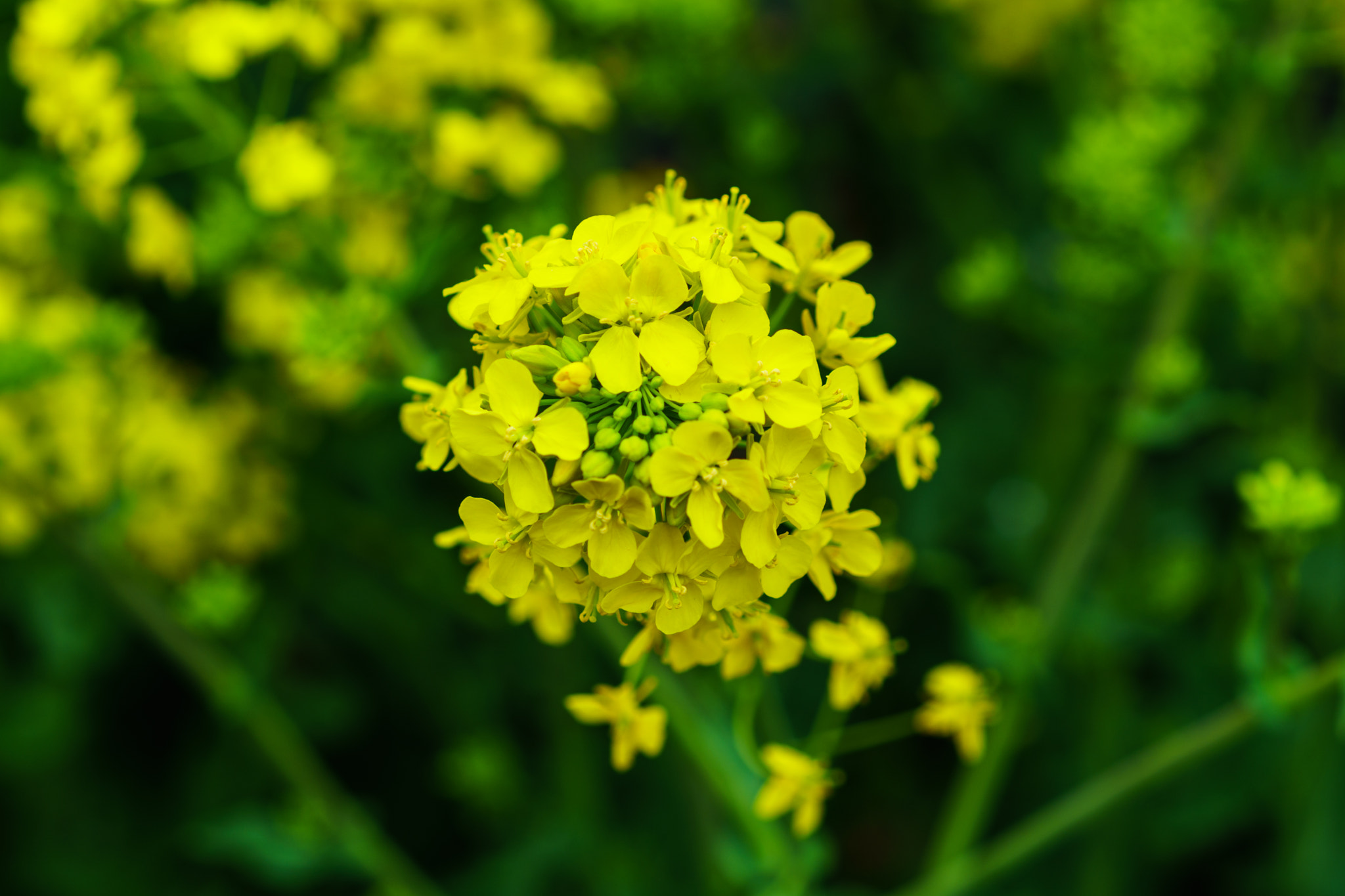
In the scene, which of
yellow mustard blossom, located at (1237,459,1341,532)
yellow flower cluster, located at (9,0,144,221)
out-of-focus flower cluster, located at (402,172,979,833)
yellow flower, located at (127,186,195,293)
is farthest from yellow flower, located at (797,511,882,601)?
yellow flower, located at (127,186,195,293)

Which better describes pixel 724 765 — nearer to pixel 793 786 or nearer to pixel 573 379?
pixel 793 786

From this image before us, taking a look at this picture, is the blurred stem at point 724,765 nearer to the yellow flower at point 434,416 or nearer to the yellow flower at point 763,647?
the yellow flower at point 763,647

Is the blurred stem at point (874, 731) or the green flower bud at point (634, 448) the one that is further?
the blurred stem at point (874, 731)

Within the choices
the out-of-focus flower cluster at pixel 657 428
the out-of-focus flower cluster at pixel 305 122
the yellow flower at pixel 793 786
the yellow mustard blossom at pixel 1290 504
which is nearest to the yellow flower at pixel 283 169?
the out-of-focus flower cluster at pixel 305 122

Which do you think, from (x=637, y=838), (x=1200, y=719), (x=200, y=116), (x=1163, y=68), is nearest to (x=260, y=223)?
(x=200, y=116)

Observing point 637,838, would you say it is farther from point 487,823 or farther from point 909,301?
point 909,301

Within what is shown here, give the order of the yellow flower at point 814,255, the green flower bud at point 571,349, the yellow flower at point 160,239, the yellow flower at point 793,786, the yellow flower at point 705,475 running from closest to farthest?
the yellow flower at point 705,475, the green flower bud at point 571,349, the yellow flower at point 814,255, the yellow flower at point 793,786, the yellow flower at point 160,239

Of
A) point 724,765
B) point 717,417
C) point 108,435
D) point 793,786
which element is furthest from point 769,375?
point 108,435
